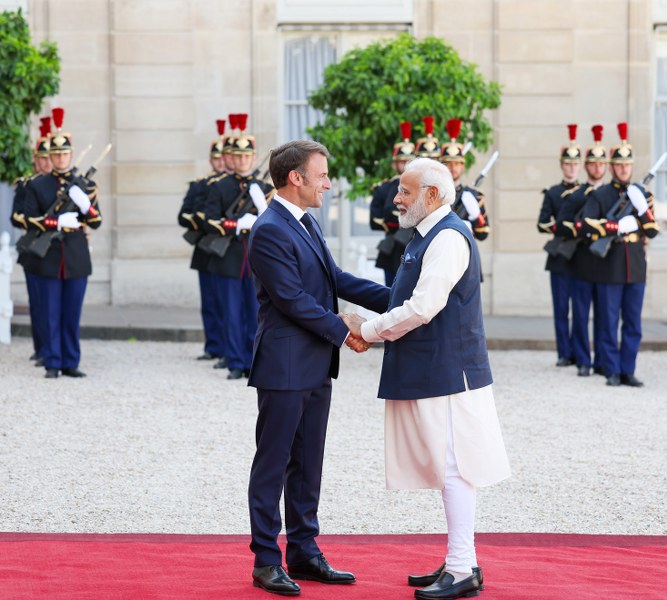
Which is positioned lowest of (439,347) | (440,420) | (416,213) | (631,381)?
(631,381)

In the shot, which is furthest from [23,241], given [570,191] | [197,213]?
[570,191]

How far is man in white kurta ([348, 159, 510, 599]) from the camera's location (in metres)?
5.42

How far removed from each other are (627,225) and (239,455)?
4703mm

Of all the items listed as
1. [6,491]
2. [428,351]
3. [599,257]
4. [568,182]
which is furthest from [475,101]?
[428,351]

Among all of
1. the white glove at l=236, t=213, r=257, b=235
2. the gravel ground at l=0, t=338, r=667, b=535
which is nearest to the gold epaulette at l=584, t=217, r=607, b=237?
the gravel ground at l=0, t=338, r=667, b=535

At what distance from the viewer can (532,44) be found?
666 inches

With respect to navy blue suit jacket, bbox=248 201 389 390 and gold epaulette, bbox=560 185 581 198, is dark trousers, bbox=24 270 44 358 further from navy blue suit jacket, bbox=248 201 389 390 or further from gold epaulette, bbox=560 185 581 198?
navy blue suit jacket, bbox=248 201 389 390

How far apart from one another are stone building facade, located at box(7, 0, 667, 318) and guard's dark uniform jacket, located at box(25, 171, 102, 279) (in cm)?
478

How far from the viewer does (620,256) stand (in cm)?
1190

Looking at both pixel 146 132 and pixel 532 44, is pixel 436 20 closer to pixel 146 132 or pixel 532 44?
pixel 532 44

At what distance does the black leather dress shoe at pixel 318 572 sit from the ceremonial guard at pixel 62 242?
249 inches

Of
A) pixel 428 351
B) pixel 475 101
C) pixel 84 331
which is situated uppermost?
pixel 475 101

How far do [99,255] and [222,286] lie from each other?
4.76 meters

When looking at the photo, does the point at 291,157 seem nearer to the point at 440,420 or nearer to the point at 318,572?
the point at 440,420
